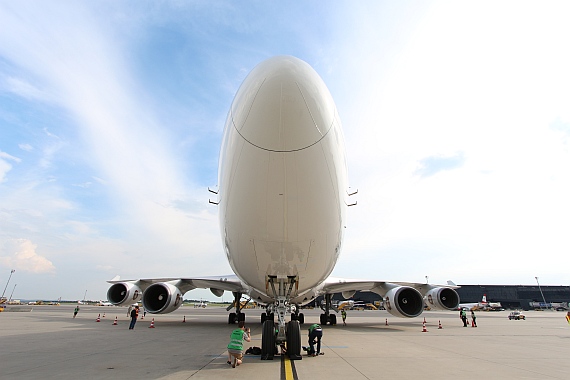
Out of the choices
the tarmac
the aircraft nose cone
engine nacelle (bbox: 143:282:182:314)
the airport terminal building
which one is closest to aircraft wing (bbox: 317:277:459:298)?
the tarmac

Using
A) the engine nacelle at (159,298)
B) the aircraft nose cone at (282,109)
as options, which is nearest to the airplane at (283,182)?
the aircraft nose cone at (282,109)

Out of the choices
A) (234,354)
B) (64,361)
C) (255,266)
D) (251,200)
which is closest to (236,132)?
(251,200)

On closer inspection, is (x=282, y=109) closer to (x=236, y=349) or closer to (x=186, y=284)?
(x=236, y=349)

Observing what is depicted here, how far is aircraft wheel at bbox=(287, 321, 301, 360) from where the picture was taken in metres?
6.94

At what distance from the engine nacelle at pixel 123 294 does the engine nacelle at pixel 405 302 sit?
11.8m

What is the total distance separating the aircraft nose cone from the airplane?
1 cm

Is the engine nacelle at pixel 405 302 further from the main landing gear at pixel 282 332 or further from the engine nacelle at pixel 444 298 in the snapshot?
the main landing gear at pixel 282 332

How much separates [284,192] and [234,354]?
129 inches

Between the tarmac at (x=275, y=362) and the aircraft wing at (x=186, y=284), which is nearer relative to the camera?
the tarmac at (x=275, y=362)

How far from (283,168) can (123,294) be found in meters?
14.3

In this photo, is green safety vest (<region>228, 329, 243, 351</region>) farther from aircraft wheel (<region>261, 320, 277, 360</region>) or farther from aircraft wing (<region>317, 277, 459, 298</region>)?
aircraft wing (<region>317, 277, 459, 298</region>)

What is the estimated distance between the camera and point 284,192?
5.35 m

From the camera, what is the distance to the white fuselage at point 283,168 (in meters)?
4.87

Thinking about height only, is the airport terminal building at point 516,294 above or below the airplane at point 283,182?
above
